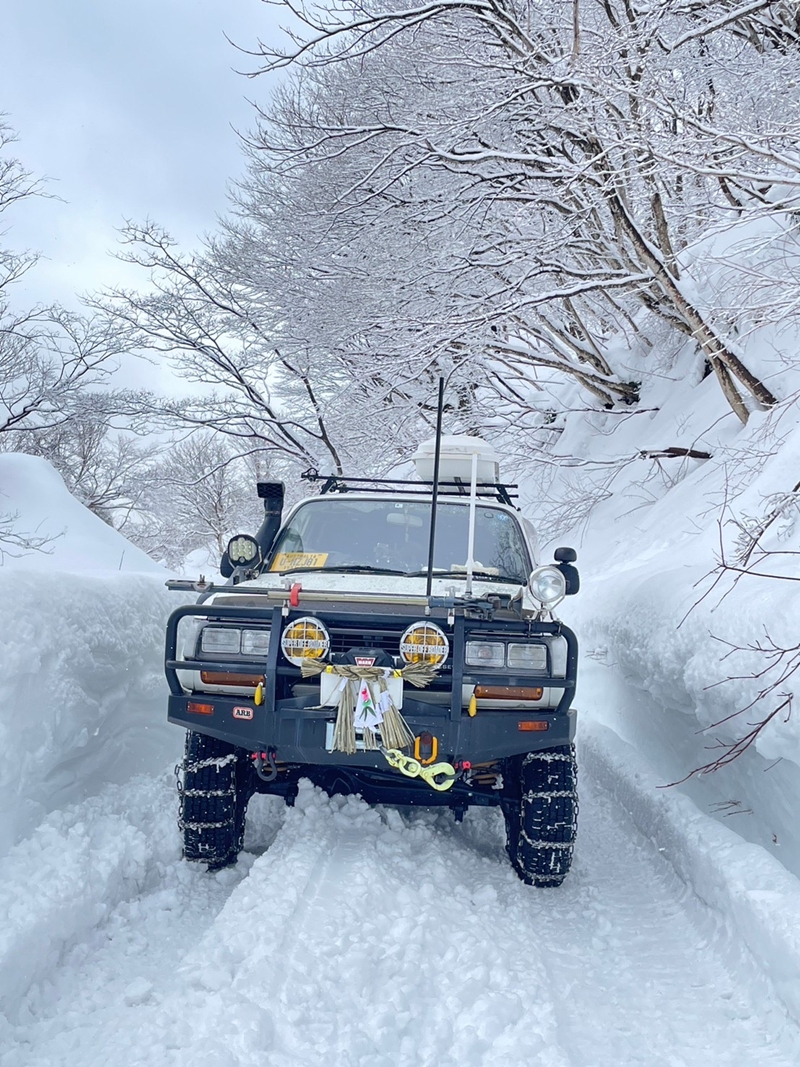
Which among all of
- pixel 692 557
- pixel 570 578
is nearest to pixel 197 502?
pixel 692 557

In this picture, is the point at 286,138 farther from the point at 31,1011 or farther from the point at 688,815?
the point at 31,1011

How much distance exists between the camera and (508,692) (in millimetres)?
3715

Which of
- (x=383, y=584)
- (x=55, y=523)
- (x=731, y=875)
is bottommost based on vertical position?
(x=731, y=875)

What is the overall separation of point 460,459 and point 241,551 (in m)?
1.76

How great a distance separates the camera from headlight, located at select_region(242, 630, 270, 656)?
380cm

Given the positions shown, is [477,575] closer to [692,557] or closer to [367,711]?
[367,711]

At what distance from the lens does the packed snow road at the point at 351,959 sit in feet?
8.08

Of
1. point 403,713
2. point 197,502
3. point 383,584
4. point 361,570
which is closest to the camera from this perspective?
point 403,713

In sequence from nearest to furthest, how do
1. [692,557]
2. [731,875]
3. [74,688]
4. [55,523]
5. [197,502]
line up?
[731,875] < [74,688] < [692,557] < [55,523] < [197,502]

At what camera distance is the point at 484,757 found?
363 cm

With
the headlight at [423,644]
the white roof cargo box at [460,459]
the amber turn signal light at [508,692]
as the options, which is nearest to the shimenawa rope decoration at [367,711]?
the headlight at [423,644]

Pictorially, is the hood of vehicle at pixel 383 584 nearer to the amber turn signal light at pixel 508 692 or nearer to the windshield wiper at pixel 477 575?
the windshield wiper at pixel 477 575

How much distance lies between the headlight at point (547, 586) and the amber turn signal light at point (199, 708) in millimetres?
1562

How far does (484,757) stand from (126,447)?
96.3 ft
